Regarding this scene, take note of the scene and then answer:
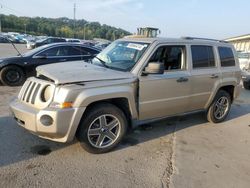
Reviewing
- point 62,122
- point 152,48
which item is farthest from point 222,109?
point 62,122

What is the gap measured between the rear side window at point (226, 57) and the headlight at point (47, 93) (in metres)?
3.85

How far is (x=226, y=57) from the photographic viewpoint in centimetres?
597

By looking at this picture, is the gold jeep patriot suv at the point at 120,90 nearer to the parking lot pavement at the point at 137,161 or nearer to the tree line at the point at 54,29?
the parking lot pavement at the point at 137,161

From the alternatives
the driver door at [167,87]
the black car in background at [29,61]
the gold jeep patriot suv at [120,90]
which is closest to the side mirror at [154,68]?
the gold jeep patriot suv at [120,90]

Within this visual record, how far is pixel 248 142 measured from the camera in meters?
5.23

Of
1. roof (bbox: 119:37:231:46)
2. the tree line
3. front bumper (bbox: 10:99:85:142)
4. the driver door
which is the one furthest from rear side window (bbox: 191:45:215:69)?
Result: the tree line

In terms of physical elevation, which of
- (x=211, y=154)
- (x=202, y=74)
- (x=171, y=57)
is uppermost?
(x=171, y=57)

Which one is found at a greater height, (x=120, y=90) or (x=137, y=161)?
(x=120, y=90)

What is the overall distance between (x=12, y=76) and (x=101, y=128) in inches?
227

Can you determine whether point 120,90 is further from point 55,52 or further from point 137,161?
point 55,52

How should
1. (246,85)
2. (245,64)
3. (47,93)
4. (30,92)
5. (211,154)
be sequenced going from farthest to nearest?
1. (245,64)
2. (246,85)
3. (211,154)
4. (30,92)
5. (47,93)

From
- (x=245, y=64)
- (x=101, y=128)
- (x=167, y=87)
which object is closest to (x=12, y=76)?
(x=101, y=128)

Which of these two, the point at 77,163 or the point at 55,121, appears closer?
the point at 55,121

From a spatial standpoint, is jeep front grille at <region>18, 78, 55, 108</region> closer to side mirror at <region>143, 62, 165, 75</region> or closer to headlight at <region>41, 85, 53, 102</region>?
headlight at <region>41, 85, 53, 102</region>
